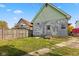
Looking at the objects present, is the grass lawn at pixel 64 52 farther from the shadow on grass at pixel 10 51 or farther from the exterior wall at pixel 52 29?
the shadow on grass at pixel 10 51

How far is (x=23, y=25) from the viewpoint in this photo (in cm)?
1006

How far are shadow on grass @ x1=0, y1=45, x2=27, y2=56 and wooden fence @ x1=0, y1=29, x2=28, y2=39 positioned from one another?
0.36 metres

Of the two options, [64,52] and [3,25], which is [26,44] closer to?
[3,25]

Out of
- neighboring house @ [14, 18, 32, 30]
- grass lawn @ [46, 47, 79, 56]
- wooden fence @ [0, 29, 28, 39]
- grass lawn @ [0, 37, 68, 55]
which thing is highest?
neighboring house @ [14, 18, 32, 30]

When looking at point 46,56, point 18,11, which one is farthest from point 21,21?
point 46,56

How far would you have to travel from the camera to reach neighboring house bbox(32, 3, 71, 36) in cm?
991

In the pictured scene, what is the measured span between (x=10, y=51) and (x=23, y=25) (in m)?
0.62

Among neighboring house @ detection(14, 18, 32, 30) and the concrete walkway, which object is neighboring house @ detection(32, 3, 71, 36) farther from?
the concrete walkway

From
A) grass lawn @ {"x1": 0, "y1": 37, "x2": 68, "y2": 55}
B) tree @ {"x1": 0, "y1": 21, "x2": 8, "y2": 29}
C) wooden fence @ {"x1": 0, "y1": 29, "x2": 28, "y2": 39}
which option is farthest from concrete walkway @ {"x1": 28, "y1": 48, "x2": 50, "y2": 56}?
tree @ {"x1": 0, "y1": 21, "x2": 8, "y2": 29}

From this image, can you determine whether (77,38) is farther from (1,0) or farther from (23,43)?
(1,0)

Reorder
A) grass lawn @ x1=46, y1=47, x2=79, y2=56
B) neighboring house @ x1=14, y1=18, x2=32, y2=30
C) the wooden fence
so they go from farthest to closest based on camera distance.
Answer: the wooden fence
neighboring house @ x1=14, y1=18, x2=32, y2=30
grass lawn @ x1=46, y1=47, x2=79, y2=56

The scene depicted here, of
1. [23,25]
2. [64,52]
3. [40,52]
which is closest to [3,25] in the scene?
[23,25]

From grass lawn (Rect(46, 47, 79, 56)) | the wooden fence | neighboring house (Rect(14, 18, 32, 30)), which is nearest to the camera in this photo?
grass lawn (Rect(46, 47, 79, 56))

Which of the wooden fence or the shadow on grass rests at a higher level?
the wooden fence
